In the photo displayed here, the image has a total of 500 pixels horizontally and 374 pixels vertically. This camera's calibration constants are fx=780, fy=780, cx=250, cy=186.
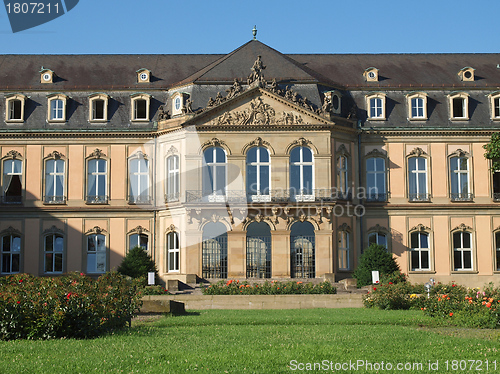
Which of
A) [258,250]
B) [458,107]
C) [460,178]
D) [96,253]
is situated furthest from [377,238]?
[96,253]

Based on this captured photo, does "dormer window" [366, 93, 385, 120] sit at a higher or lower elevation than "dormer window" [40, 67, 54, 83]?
lower

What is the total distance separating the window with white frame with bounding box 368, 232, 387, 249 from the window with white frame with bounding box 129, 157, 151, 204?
47.0 feet

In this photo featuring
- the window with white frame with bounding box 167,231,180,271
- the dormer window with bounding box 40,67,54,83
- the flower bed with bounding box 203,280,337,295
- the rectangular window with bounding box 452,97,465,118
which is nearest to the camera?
the flower bed with bounding box 203,280,337,295

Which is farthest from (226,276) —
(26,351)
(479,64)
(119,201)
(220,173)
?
(26,351)

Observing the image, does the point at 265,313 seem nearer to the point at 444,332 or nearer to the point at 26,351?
the point at 444,332

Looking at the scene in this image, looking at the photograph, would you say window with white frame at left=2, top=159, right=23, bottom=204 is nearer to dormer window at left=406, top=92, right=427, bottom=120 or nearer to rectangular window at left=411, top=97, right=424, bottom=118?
dormer window at left=406, top=92, right=427, bottom=120

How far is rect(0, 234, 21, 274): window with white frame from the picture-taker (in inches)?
1949

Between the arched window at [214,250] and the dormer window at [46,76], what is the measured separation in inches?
619

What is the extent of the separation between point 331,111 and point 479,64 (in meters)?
14.6

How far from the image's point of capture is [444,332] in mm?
21422

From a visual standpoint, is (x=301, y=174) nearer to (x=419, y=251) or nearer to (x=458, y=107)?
(x=419, y=251)

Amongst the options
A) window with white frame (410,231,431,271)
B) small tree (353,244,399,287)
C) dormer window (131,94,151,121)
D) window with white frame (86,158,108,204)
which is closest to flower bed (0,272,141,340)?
small tree (353,244,399,287)

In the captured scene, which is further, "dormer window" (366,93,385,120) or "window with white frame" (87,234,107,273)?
"dormer window" (366,93,385,120)

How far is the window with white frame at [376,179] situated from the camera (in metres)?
50.1
